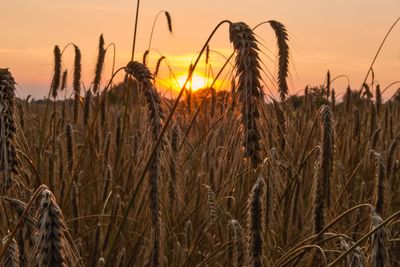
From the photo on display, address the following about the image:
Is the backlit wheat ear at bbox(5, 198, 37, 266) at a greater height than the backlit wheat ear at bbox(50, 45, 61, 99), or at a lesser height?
lesser

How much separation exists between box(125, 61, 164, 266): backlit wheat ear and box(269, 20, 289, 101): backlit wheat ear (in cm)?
124

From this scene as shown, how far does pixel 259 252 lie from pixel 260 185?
0.23 meters

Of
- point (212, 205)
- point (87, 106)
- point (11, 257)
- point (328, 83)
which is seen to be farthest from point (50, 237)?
point (328, 83)

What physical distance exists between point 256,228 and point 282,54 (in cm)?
201

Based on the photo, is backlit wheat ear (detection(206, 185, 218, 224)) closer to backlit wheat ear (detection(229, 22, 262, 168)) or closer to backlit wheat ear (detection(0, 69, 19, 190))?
backlit wheat ear (detection(229, 22, 262, 168))

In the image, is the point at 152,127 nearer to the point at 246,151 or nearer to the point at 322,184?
the point at 246,151

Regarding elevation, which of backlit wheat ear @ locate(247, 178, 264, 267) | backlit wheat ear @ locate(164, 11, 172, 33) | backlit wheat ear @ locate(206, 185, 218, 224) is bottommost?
backlit wheat ear @ locate(206, 185, 218, 224)

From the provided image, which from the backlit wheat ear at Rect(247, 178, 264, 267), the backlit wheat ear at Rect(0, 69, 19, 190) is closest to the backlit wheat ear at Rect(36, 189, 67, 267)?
the backlit wheat ear at Rect(0, 69, 19, 190)

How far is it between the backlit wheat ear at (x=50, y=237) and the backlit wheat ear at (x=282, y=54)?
2.27 m

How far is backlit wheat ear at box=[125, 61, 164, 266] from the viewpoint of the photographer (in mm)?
2229

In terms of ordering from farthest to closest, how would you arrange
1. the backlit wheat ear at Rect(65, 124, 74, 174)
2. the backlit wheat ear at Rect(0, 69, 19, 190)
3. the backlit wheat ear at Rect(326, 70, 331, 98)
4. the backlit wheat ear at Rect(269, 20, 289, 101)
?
1. the backlit wheat ear at Rect(326, 70, 331, 98)
2. the backlit wheat ear at Rect(65, 124, 74, 174)
3. the backlit wheat ear at Rect(269, 20, 289, 101)
4. the backlit wheat ear at Rect(0, 69, 19, 190)

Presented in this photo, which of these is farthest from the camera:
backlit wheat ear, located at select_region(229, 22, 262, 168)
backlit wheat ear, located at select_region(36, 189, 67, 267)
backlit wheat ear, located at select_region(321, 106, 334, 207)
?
backlit wheat ear, located at select_region(321, 106, 334, 207)

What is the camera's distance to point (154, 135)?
2.30 m

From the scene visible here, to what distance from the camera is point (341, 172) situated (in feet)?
13.8
